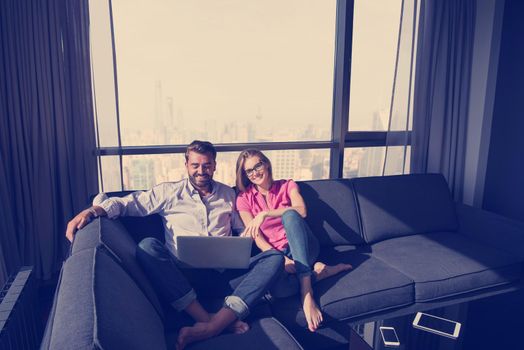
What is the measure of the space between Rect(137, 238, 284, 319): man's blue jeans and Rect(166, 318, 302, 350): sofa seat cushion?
0.39ft

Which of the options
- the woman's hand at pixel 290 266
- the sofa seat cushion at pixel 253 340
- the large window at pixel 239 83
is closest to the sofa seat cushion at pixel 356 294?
the woman's hand at pixel 290 266

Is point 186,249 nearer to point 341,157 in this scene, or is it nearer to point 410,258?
point 410,258

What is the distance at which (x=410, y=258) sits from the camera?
2270 mm

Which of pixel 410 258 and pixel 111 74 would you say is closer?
pixel 410 258

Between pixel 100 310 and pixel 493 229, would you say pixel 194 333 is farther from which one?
pixel 493 229

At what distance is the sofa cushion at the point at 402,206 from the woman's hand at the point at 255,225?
87cm

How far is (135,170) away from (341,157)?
1.69 metres

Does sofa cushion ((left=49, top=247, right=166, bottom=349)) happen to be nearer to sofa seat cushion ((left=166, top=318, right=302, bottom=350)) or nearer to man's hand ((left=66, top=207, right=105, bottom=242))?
sofa seat cushion ((left=166, top=318, right=302, bottom=350))

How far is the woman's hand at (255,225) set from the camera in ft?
6.75

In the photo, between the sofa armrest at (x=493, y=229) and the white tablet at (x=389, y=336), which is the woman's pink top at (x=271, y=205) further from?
the sofa armrest at (x=493, y=229)

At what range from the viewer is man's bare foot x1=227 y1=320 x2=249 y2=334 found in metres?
1.55

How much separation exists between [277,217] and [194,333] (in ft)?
2.95

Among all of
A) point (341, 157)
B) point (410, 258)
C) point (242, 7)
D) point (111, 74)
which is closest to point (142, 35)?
point (111, 74)

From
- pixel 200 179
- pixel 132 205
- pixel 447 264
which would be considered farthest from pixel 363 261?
pixel 132 205
